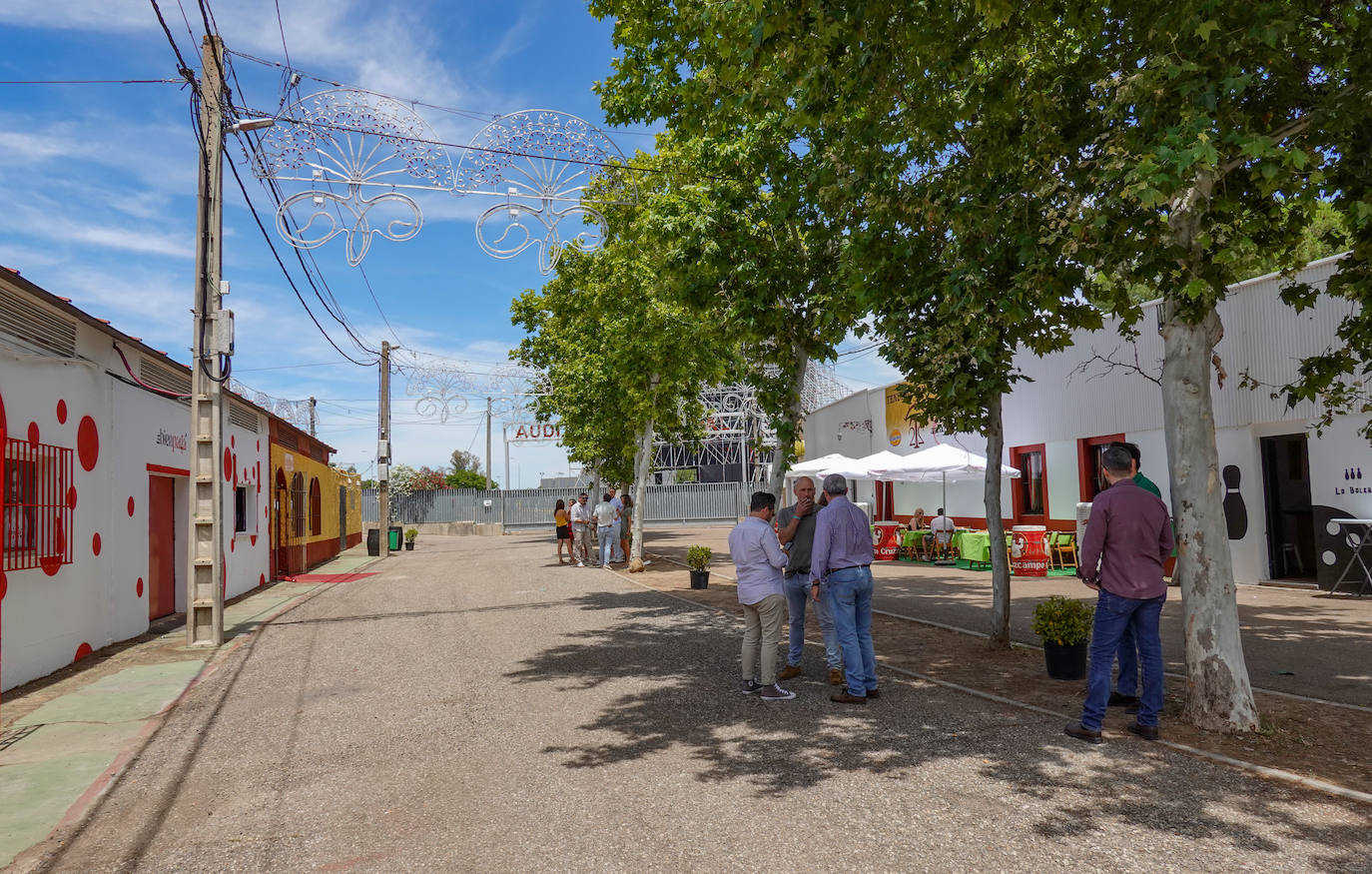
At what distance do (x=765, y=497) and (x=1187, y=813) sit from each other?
3857mm

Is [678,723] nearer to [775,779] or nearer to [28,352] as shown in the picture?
[775,779]

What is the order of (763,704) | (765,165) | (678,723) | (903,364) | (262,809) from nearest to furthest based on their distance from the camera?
(262,809) → (678,723) → (763,704) → (903,364) → (765,165)

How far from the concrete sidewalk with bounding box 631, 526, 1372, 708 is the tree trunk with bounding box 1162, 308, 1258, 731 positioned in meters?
1.55

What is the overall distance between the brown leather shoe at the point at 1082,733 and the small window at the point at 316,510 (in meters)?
23.4

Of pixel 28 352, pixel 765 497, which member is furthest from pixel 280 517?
pixel 765 497

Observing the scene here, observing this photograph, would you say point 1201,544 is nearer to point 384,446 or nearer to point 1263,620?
point 1263,620

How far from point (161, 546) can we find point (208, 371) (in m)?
3.69

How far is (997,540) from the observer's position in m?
9.45

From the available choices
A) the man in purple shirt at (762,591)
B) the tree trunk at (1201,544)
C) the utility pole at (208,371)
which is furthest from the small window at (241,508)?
the tree trunk at (1201,544)

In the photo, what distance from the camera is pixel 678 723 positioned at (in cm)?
655

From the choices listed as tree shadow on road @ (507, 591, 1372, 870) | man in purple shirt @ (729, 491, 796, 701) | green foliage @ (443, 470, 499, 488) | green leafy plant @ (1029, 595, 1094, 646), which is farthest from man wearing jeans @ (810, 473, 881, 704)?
green foliage @ (443, 470, 499, 488)

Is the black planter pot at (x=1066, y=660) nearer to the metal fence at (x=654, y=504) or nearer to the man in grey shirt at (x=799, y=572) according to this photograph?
the man in grey shirt at (x=799, y=572)

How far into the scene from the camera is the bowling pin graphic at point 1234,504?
14766 mm

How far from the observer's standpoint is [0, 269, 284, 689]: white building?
27.5 feet
